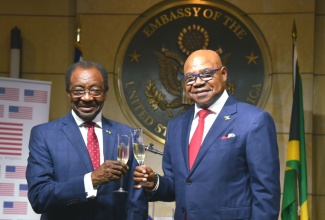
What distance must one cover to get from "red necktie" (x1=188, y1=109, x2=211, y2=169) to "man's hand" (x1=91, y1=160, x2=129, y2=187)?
37 cm

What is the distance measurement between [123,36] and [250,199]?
397 centimetres

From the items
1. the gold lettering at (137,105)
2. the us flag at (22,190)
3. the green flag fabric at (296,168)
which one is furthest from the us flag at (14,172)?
the green flag fabric at (296,168)

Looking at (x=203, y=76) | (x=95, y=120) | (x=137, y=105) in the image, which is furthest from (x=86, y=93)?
(x=137, y=105)

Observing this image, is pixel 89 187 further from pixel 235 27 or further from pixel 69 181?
pixel 235 27

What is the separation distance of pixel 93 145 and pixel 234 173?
0.79 metres

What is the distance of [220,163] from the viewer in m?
3.45

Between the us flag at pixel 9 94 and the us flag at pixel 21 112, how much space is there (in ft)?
0.28

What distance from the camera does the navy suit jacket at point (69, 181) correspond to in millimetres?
3480

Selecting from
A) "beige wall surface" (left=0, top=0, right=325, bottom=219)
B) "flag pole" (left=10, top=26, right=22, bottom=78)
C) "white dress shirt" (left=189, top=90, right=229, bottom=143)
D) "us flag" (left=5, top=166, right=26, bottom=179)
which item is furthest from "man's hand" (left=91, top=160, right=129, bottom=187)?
"flag pole" (left=10, top=26, right=22, bottom=78)

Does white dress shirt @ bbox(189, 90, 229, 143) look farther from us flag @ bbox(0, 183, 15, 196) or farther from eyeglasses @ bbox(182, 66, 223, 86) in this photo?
us flag @ bbox(0, 183, 15, 196)

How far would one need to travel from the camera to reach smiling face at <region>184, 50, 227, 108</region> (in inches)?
141

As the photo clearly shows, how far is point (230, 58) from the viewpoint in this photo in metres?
7.10

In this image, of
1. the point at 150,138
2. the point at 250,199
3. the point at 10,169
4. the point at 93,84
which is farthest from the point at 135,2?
the point at 250,199

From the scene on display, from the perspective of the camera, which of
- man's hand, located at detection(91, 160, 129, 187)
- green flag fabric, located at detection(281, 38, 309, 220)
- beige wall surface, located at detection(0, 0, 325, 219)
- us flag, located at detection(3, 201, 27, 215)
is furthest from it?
beige wall surface, located at detection(0, 0, 325, 219)
